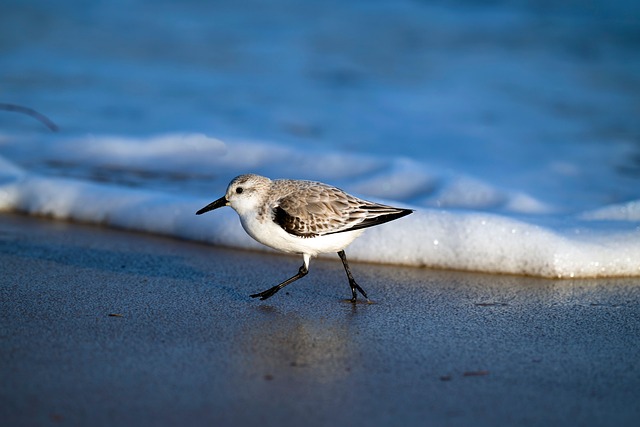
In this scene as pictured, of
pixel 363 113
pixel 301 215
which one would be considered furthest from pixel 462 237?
pixel 363 113

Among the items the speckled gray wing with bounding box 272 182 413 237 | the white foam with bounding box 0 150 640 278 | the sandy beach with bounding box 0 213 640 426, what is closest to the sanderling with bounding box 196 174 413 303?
the speckled gray wing with bounding box 272 182 413 237

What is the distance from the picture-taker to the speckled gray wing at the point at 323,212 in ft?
14.5

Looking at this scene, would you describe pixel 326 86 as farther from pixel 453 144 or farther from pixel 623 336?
pixel 623 336

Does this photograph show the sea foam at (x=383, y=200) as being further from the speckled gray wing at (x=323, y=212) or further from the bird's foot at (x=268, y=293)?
the bird's foot at (x=268, y=293)

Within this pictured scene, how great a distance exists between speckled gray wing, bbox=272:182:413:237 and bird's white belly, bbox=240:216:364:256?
1.2 inches

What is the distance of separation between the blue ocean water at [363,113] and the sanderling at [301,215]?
41.2 inches

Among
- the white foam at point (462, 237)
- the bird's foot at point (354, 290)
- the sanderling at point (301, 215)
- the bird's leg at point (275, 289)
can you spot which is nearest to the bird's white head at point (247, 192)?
the sanderling at point (301, 215)

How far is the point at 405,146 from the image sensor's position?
900cm

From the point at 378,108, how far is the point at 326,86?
1.26 meters

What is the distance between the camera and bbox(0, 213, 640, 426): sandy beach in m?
2.95

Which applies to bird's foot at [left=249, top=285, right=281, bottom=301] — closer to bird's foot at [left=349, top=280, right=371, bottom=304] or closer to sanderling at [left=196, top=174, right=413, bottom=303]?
sanderling at [left=196, top=174, right=413, bottom=303]

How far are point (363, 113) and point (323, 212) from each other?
5879 millimetres

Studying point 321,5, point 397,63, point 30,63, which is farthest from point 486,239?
point 321,5

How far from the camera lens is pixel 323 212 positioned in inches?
177
